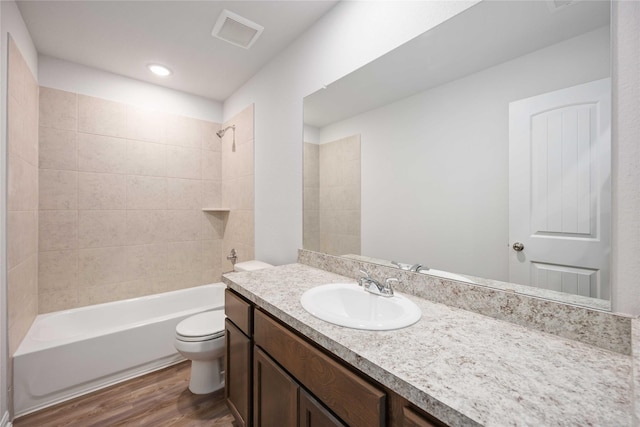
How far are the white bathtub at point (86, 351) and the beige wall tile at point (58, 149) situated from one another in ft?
4.08

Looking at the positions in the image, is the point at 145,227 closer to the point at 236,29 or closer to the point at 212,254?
the point at 212,254

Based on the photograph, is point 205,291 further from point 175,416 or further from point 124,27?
point 124,27

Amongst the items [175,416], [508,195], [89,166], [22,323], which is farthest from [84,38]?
[508,195]

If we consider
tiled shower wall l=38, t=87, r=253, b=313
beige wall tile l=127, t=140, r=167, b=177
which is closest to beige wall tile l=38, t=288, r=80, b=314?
tiled shower wall l=38, t=87, r=253, b=313

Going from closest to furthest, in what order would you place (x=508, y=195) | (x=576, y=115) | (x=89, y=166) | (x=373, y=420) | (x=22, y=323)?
(x=373, y=420) < (x=576, y=115) < (x=508, y=195) < (x=22, y=323) < (x=89, y=166)

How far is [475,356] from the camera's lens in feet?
2.21

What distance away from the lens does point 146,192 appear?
267 cm

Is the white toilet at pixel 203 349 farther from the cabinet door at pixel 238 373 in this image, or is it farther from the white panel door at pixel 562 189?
the white panel door at pixel 562 189

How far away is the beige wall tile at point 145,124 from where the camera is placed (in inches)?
102

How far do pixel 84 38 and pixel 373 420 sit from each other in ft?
9.46

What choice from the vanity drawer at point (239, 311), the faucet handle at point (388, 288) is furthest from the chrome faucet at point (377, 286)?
the vanity drawer at point (239, 311)

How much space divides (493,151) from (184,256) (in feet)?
9.69

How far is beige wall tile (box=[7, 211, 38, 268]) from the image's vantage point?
1.58 metres

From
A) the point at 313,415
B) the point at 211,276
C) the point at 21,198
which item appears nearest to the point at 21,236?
the point at 21,198
